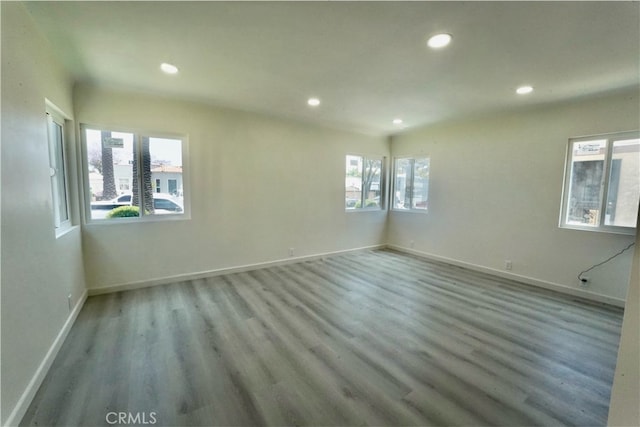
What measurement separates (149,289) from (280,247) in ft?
6.70

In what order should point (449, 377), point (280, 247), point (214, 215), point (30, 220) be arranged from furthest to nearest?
point (280, 247) < point (214, 215) < point (449, 377) < point (30, 220)

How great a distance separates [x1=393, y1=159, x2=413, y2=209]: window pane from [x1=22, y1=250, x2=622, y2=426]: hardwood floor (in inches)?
104

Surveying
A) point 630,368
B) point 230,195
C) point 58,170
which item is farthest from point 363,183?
point 630,368

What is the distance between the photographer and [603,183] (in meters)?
3.39

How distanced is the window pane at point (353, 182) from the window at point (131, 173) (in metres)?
3.14

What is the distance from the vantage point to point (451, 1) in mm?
1739

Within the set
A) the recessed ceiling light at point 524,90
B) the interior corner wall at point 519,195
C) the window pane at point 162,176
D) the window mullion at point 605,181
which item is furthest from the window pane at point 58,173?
the window mullion at point 605,181

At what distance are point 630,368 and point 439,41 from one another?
234 centimetres

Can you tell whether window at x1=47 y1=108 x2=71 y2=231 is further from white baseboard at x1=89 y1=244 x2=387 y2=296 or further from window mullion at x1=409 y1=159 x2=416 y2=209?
window mullion at x1=409 y1=159 x2=416 y2=209

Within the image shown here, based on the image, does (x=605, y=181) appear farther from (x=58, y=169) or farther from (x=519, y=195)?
(x=58, y=169)

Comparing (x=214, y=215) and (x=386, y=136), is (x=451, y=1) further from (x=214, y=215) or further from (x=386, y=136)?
(x=386, y=136)

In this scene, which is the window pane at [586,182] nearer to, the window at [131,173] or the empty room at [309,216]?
the empty room at [309,216]

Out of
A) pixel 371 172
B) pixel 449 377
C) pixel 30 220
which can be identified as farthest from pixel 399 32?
pixel 371 172
